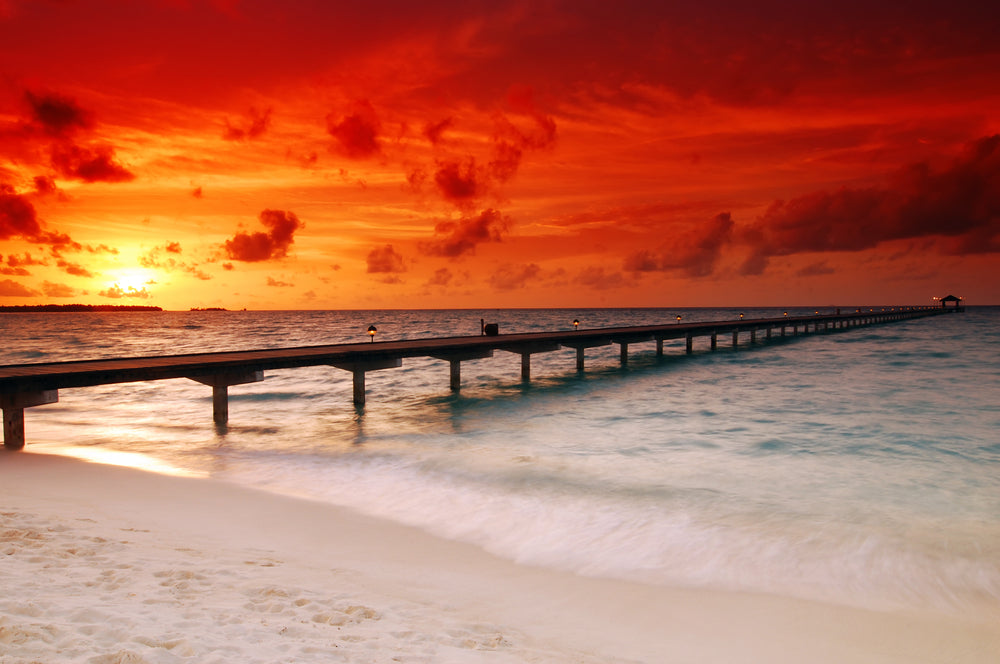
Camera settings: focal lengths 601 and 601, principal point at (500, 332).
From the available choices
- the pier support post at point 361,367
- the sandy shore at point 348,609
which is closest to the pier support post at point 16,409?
the sandy shore at point 348,609

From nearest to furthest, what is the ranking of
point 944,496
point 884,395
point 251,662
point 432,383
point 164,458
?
1. point 251,662
2. point 944,496
3. point 164,458
4. point 884,395
5. point 432,383

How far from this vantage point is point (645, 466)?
13.2m

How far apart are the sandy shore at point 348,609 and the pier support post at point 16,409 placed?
17.7 ft

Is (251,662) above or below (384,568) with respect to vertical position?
above

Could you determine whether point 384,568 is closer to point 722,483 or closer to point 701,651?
point 701,651

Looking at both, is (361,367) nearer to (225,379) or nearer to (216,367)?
(225,379)

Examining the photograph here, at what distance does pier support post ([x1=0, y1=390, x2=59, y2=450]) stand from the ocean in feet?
4.09

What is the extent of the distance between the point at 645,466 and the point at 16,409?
1332cm

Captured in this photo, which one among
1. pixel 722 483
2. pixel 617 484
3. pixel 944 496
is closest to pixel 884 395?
pixel 944 496

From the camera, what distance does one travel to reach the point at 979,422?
19.7m

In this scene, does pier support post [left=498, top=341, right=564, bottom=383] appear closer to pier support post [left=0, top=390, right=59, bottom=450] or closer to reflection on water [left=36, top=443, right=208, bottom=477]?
reflection on water [left=36, top=443, right=208, bottom=477]

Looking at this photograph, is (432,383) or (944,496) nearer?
(944,496)

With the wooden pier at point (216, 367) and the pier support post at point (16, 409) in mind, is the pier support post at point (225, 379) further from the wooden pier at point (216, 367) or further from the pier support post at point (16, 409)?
the pier support post at point (16, 409)

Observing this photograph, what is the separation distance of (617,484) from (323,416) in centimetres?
1163
